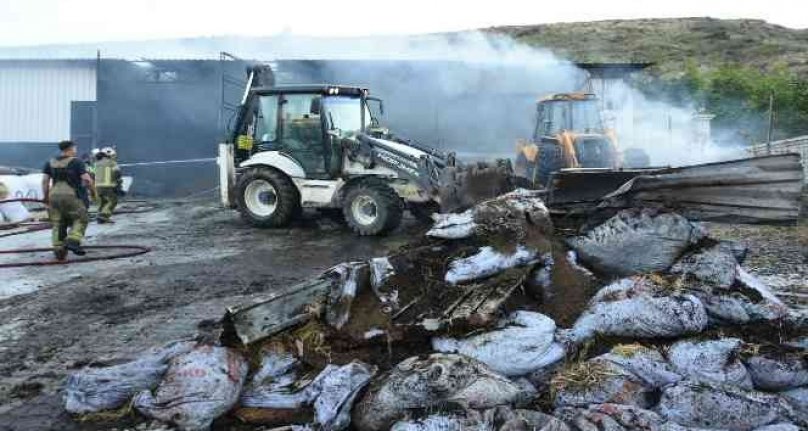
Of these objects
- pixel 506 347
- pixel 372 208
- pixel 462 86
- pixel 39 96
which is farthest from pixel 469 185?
pixel 39 96

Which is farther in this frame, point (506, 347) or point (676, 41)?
point (676, 41)

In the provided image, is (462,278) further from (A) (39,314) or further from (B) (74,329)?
(A) (39,314)

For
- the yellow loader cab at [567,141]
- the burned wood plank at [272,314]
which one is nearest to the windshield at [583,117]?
the yellow loader cab at [567,141]

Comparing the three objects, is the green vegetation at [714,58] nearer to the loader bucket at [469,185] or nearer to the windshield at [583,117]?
the windshield at [583,117]

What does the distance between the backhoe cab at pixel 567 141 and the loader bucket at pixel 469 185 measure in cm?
239

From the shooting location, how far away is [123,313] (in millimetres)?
5781

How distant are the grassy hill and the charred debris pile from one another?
2747cm

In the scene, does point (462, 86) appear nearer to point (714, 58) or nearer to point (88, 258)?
point (88, 258)

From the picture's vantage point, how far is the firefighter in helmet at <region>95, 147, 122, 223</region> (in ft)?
37.6

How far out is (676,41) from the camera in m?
37.9

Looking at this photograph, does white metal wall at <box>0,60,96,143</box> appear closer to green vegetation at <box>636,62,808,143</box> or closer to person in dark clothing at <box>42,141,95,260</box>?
person in dark clothing at <box>42,141,95,260</box>

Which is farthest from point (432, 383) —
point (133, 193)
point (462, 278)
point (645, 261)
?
point (133, 193)

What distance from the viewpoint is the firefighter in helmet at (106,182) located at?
11.5 m

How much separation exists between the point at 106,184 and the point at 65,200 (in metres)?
3.78
